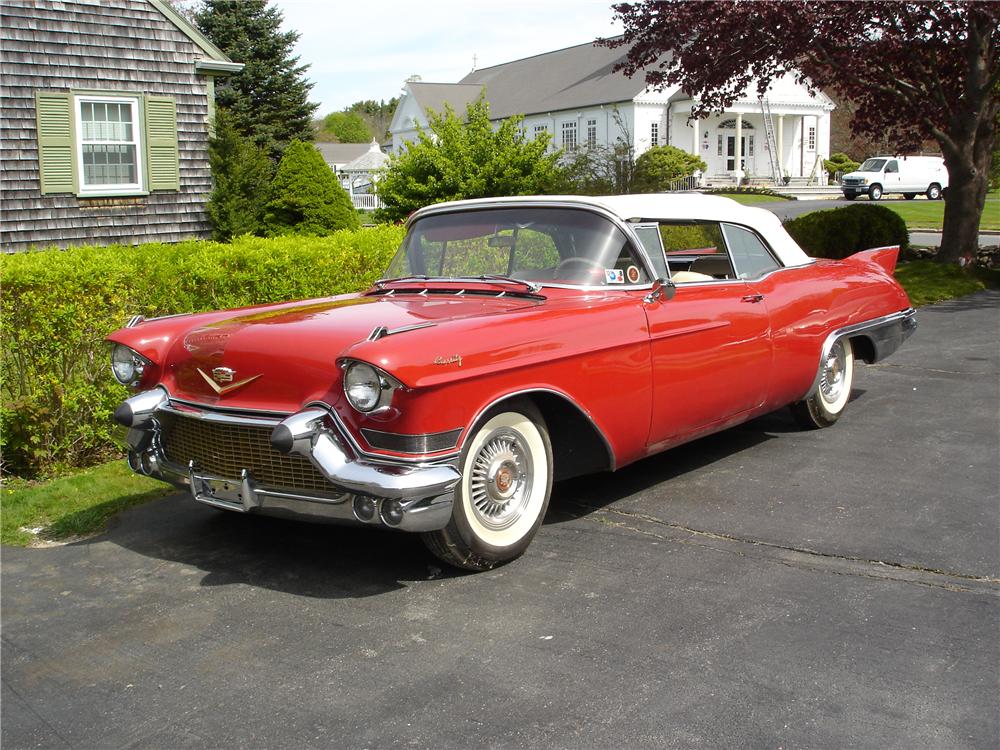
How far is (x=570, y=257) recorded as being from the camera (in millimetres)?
5129

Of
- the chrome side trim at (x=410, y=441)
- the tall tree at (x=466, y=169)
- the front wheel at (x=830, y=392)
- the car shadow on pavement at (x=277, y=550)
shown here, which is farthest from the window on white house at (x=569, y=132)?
the chrome side trim at (x=410, y=441)

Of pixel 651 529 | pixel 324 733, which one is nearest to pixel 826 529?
pixel 651 529

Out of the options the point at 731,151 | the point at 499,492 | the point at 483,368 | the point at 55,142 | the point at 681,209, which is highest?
the point at 731,151

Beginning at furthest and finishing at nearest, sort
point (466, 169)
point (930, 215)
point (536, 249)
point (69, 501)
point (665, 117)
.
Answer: point (665, 117)
point (930, 215)
point (466, 169)
point (69, 501)
point (536, 249)

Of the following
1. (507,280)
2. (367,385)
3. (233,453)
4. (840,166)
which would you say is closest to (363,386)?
(367,385)

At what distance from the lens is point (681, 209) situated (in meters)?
5.72

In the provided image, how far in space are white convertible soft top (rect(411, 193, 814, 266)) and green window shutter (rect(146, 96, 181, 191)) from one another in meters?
11.7

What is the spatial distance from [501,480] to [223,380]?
4.25ft

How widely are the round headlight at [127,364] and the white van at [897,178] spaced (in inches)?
1567

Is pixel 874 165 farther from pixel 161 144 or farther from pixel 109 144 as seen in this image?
pixel 109 144

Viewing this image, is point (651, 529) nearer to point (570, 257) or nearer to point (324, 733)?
point (570, 257)

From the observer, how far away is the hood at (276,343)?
4102 mm

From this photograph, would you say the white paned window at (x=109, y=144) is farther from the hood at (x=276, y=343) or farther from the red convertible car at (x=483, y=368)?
the hood at (x=276, y=343)

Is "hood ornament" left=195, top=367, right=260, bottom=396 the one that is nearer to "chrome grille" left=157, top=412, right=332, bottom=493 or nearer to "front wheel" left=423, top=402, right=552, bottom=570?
"chrome grille" left=157, top=412, right=332, bottom=493
